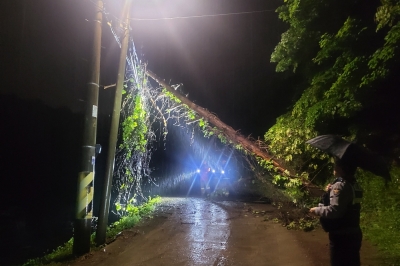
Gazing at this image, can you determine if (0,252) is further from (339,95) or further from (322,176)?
(339,95)

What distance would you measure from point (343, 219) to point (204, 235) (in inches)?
174

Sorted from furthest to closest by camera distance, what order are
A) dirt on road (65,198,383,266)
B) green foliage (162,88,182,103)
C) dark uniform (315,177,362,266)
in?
green foliage (162,88,182,103) → dirt on road (65,198,383,266) → dark uniform (315,177,362,266)

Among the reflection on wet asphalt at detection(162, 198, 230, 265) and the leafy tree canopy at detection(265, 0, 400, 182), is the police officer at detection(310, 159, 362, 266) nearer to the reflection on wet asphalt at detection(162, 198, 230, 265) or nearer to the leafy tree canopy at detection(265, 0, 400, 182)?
the reflection on wet asphalt at detection(162, 198, 230, 265)

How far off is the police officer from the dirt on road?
76.9 inches

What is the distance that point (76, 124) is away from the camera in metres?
45.5

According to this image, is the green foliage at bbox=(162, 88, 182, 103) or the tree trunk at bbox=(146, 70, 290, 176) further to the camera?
the green foliage at bbox=(162, 88, 182, 103)

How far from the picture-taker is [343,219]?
348 cm

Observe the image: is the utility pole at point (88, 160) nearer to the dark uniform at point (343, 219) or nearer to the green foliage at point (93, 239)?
the green foliage at point (93, 239)

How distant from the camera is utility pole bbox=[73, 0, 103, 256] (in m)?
6.32

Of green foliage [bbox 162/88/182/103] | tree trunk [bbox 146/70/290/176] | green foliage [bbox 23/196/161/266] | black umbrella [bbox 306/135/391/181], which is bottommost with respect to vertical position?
green foliage [bbox 23/196/161/266]

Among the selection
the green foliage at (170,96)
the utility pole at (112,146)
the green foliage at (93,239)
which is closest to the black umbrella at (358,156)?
the utility pole at (112,146)

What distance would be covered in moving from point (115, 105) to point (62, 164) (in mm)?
30011

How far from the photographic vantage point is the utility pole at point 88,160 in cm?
632

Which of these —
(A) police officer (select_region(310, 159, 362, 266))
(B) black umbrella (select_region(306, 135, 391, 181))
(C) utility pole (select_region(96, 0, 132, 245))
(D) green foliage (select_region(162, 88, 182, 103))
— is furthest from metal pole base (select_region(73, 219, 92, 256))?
(D) green foliage (select_region(162, 88, 182, 103))
